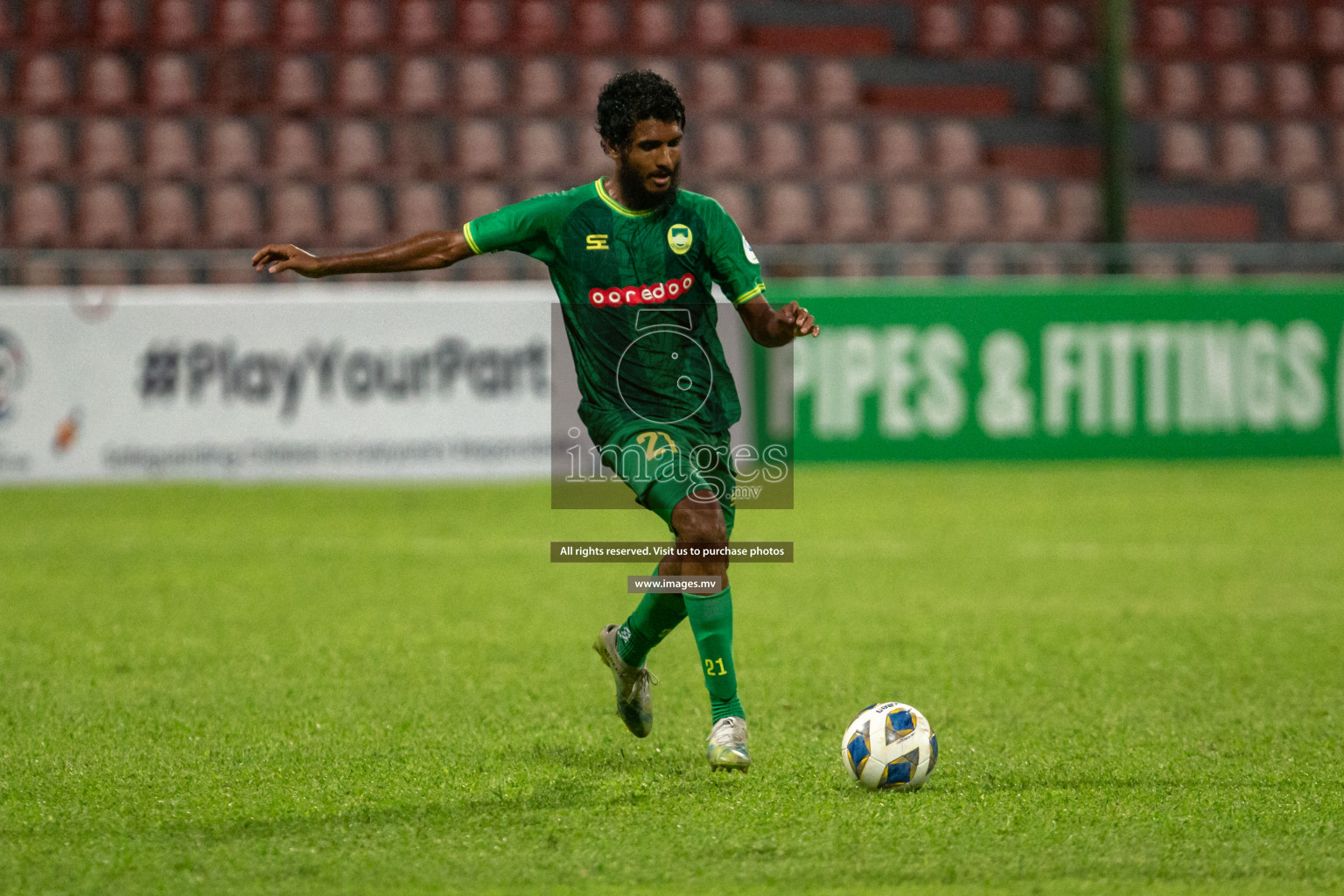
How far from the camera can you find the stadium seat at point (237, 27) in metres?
17.1

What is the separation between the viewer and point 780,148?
1738cm

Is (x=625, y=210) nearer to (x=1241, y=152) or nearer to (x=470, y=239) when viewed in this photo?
(x=470, y=239)

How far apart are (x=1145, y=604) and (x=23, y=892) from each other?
584 cm

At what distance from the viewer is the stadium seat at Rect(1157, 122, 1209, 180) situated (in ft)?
61.2

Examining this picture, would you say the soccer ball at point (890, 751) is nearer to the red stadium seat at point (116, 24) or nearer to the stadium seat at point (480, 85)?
the stadium seat at point (480, 85)

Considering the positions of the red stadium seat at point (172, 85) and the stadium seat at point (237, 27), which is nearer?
the red stadium seat at point (172, 85)

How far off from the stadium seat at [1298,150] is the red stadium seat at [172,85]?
12.2 metres

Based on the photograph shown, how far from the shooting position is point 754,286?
15.8ft

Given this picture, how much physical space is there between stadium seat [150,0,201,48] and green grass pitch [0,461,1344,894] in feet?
24.9

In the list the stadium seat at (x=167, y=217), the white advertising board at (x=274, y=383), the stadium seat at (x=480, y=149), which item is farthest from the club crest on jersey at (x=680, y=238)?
the stadium seat at (x=480, y=149)

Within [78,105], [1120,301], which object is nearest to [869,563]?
[1120,301]

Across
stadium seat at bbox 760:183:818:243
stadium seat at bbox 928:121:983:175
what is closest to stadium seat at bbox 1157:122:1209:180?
stadium seat at bbox 928:121:983:175

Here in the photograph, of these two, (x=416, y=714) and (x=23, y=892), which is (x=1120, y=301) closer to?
(x=416, y=714)

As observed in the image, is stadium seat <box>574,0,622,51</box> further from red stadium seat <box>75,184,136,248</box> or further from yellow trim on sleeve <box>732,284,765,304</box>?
yellow trim on sleeve <box>732,284,765,304</box>
